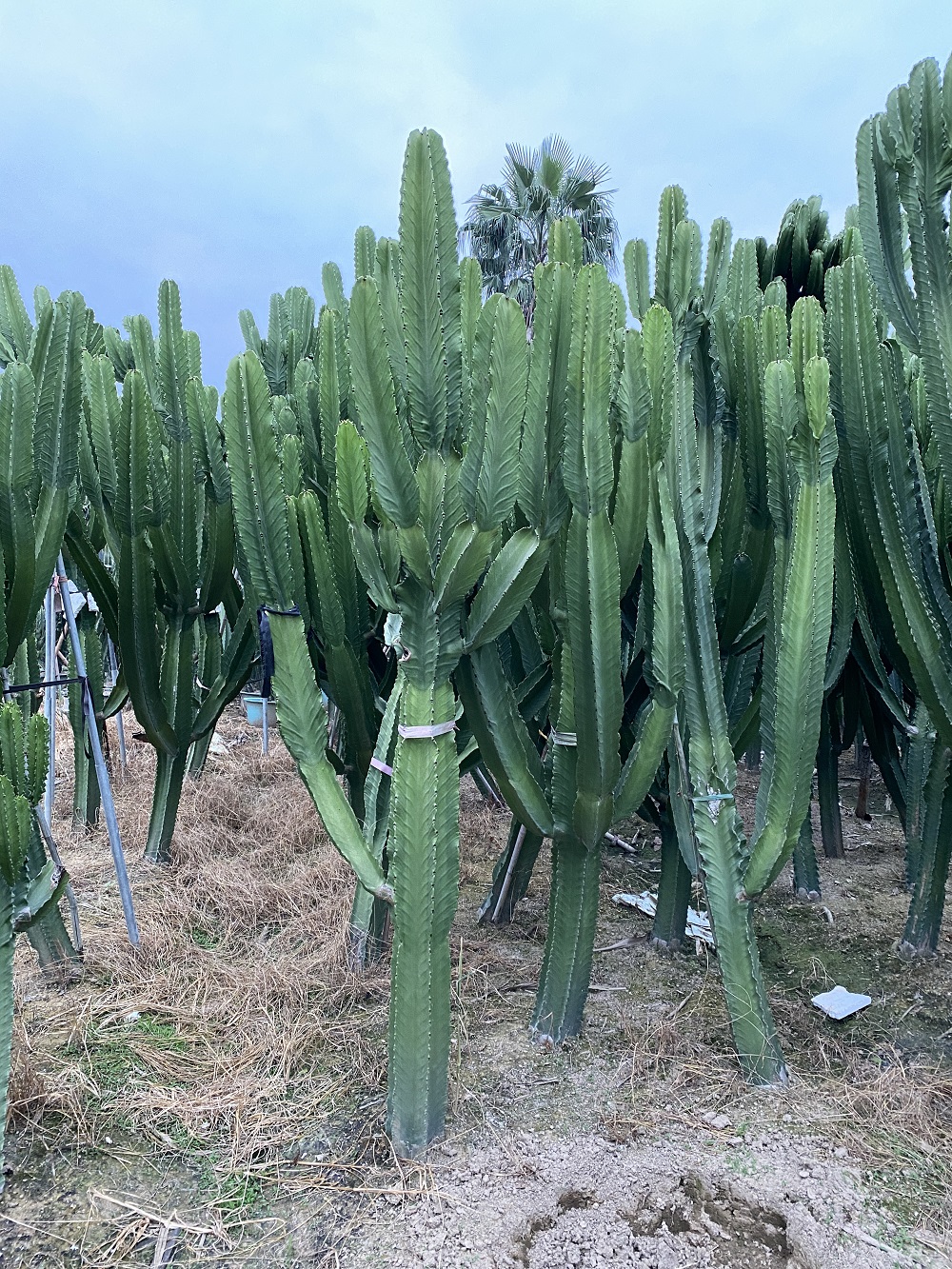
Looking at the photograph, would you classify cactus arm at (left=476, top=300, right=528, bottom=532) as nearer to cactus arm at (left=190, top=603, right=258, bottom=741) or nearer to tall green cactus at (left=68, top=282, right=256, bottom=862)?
tall green cactus at (left=68, top=282, right=256, bottom=862)

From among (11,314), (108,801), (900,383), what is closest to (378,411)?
(900,383)

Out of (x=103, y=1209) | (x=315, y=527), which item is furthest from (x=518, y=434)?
(x=103, y=1209)

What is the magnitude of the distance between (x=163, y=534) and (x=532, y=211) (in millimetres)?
12760

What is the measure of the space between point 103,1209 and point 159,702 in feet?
6.45

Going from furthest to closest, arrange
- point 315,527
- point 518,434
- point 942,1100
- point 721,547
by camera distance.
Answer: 1. point 721,547
2. point 315,527
3. point 942,1100
4. point 518,434

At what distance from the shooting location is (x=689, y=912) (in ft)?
11.4

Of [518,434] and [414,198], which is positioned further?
[518,434]

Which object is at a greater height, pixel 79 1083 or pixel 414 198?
pixel 414 198

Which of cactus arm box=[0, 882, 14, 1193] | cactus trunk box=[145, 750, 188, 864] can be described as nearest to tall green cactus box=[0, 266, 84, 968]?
cactus arm box=[0, 882, 14, 1193]

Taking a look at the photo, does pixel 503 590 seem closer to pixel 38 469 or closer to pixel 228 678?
pixel 38 469

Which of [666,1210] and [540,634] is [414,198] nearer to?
[540,634]

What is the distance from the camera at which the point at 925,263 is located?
2.24 m

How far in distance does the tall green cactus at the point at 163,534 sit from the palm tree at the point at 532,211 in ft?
36.6

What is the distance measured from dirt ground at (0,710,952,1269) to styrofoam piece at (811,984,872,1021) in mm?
37
